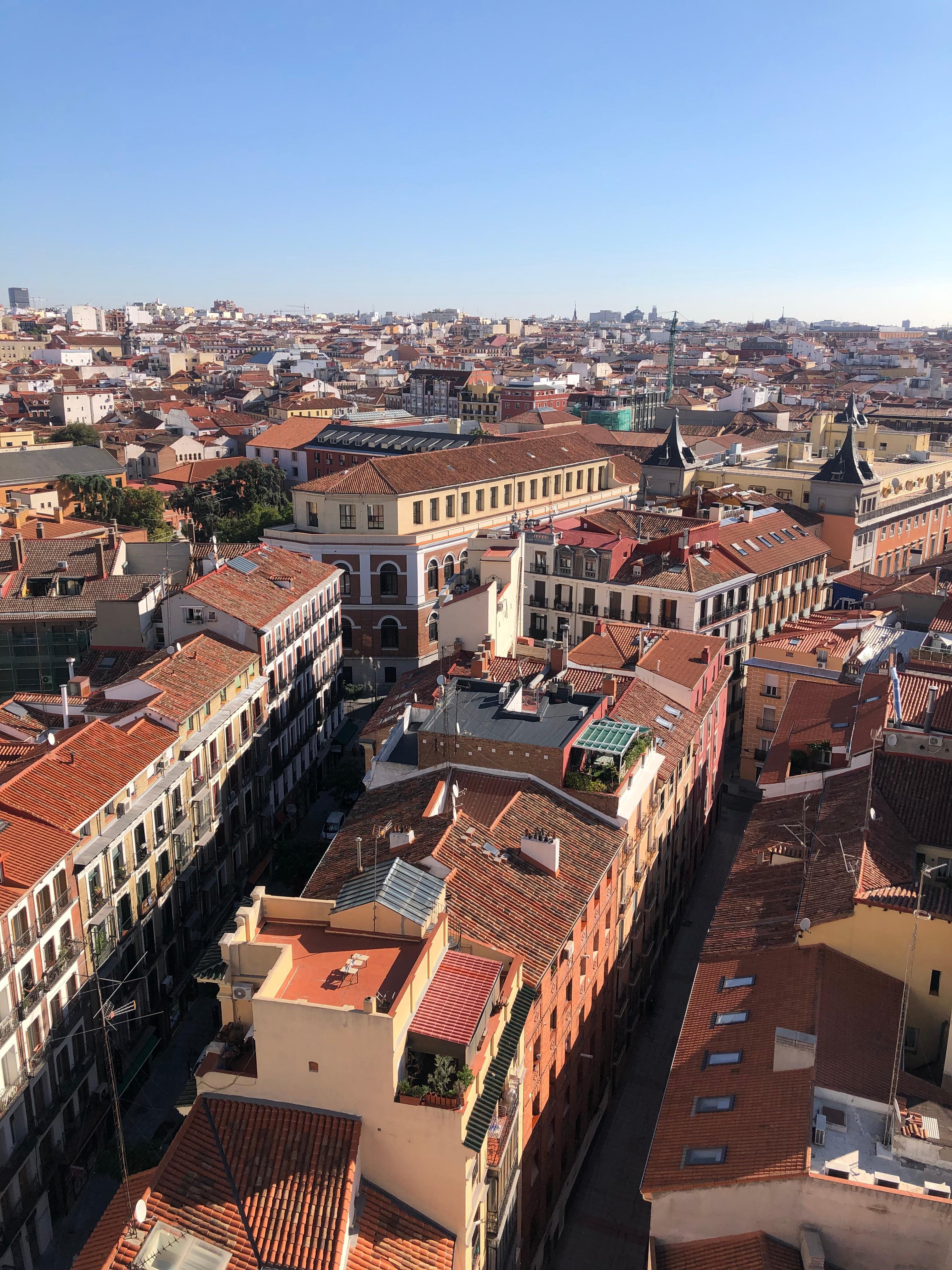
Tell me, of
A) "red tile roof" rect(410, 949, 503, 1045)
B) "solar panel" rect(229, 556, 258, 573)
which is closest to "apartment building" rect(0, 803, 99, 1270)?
"red tile roof" rect(410, 949, 503, 1045)

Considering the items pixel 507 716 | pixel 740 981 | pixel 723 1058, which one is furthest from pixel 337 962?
pixel 507 716

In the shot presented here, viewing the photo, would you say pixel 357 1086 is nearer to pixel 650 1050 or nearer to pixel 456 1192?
pixel 456 1192

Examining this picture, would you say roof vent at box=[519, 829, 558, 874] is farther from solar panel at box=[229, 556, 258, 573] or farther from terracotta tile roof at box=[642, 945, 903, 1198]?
solar panel at box=[229, 556, 258, 573]

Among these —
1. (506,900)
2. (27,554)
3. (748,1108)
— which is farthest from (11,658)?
(748,1108)

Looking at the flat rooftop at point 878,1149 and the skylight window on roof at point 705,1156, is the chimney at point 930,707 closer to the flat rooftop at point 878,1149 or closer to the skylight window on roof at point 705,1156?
the flat rooftop at point 878,1149

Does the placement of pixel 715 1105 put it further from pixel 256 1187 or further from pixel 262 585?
pixel 262 585

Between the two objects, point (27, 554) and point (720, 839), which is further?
point (27, 554)
